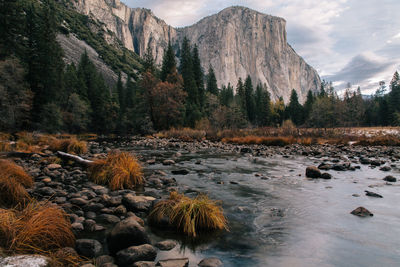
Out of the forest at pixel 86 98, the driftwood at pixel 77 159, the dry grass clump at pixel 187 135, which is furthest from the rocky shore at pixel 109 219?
the forest at pixel 86 98

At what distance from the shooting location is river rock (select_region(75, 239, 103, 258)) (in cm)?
347

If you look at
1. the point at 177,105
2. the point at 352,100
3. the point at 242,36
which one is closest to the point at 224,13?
the point at 242,36

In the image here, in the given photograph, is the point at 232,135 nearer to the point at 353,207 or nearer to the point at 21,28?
the point at 353,207

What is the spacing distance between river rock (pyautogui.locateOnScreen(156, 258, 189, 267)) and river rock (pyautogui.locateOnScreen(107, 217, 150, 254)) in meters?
0.59

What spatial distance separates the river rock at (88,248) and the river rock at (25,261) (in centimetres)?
83

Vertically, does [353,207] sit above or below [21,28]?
below

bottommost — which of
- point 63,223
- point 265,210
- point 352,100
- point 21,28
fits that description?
point 265,210

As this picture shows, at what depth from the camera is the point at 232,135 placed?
28.4 m

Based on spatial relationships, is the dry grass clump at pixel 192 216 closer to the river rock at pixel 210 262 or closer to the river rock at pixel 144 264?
the river rock at pixel 210 262

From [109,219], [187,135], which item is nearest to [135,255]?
[109,219]

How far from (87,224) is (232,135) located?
24708 mm

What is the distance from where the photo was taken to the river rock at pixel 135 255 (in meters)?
3.31

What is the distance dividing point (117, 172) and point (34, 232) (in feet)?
14.0

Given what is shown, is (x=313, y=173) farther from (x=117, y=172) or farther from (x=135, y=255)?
(x=135, y=255)
